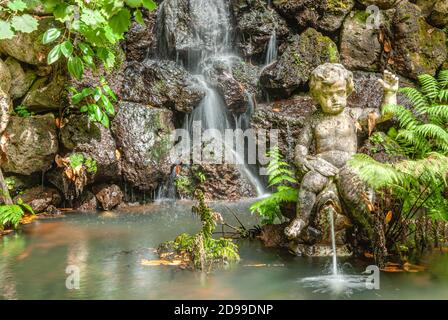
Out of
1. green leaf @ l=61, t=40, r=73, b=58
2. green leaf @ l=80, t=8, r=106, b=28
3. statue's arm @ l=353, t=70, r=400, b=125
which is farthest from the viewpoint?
statue's arm @ l=353, t=70, r=400, b=125

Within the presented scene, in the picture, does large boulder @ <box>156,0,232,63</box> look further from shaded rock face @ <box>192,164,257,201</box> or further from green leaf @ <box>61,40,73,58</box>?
green leaf @ <box>61,40,73,58</box>

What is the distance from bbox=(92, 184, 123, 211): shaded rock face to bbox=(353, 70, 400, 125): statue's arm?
4.96 m

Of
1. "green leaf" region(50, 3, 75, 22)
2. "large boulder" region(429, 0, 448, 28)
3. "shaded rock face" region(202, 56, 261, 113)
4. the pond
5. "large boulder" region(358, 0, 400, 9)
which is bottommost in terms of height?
the pond

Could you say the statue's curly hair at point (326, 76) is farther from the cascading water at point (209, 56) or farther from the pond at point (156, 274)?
the cascading water at point (209, 56)

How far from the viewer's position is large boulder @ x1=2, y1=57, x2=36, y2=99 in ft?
26.4

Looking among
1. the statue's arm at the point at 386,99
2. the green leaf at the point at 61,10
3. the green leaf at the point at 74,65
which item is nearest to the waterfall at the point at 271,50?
the statue's arm at the point at 386,99

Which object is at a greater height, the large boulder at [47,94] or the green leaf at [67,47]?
the large boulder at [47,94]

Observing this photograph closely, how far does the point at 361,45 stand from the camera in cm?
1041

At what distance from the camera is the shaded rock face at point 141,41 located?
10.1 m

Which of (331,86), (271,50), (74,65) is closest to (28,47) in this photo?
(74,65)

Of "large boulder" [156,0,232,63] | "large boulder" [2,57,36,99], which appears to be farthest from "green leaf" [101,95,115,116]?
"large boulder" [156,0,232,63]

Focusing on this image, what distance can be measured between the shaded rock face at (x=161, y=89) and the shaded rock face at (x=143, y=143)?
250 millimetres

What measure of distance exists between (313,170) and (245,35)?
6.60 m

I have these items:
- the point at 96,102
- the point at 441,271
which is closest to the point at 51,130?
the point at 96,102
